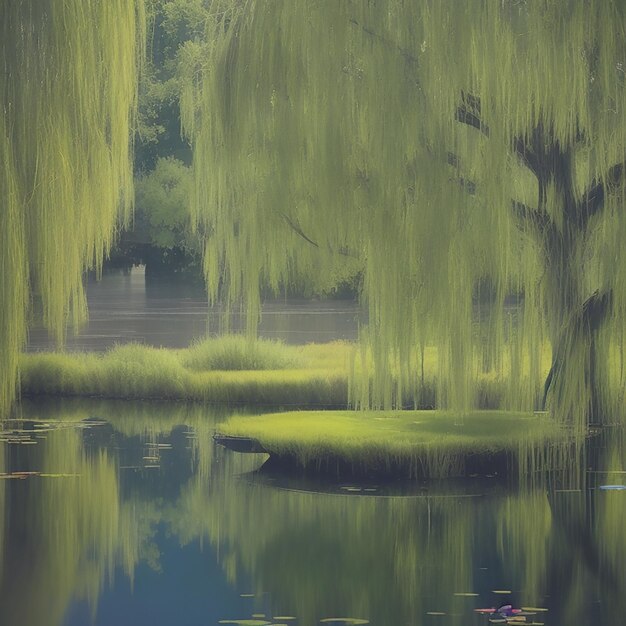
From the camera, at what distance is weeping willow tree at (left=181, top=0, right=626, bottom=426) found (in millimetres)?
8672

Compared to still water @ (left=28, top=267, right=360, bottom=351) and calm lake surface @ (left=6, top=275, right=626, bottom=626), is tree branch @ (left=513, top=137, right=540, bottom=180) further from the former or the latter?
still water @ (left=28, top=267, right=360, bottom=351)

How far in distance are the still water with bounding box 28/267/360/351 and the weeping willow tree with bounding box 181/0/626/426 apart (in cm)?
803

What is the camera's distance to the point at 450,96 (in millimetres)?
8867

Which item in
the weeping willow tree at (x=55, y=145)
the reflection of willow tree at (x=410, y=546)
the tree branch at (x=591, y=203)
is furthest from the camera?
the tree branch at (x=591, y=203)

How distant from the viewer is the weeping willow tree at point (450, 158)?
867cm

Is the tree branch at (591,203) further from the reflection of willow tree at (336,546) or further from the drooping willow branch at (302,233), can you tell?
the reflection of willow tree at (336,546)

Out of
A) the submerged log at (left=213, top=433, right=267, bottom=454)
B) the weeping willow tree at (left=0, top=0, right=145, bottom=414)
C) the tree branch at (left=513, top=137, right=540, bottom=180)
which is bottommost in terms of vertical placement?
the submerged log at (left=213, top=433, right=267, bottom=454)

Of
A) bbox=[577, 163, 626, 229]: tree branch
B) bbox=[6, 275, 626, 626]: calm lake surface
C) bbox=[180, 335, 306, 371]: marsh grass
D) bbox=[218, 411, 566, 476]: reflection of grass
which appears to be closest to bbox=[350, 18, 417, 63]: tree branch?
bbox=[577, 163, 626, 229]: tree branch

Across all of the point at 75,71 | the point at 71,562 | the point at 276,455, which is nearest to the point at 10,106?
the point at 75,71

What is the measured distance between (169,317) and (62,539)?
11937 millimetres

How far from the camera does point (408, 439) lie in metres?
9.59

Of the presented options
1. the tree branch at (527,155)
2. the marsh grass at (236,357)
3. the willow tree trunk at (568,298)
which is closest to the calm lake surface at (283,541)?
the willow tree trunk at (568,298)

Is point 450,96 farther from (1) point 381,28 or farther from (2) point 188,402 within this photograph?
(2) point 188,402

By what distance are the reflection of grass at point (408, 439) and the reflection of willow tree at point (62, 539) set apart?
4.22 ft
